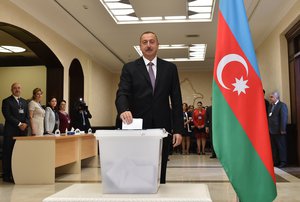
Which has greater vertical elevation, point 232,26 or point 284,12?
point 284,12

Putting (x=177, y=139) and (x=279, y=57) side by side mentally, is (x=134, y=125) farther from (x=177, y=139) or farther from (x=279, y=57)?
(x=279, y=57)

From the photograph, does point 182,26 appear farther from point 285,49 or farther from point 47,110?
point 47,110

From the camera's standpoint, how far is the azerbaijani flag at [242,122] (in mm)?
1999

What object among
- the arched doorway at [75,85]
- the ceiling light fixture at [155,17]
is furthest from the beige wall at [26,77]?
the ceiling light fixture at [155,17]

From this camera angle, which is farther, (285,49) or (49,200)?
(285,49)

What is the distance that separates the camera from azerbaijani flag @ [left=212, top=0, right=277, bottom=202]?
2.00m

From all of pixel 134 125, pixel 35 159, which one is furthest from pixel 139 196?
pixel 35 159

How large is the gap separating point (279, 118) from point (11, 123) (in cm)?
510

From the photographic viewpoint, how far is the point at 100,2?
275 inches

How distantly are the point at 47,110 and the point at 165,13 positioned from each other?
3.12 m

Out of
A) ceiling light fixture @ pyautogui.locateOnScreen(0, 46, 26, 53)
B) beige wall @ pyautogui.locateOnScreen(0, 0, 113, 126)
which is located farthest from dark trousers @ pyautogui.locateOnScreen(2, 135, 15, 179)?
ceiling light fixture @ pyautogui.locateOnScreen(0, 46, 26, 53)

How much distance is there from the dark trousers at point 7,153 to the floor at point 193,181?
190 millimetres

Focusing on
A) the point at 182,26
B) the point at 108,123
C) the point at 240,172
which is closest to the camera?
the point at 240,172

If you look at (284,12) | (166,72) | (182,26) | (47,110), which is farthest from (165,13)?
(166,72)
